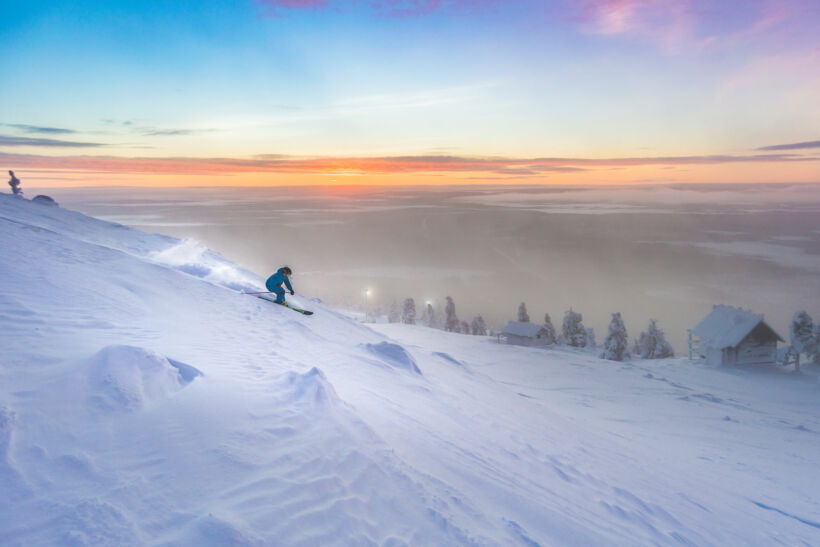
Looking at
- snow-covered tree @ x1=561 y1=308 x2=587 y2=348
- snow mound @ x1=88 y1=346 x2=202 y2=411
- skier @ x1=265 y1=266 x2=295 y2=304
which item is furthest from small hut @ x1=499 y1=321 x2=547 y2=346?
snow mound @ x1=88 y1=346 x2=202 y2=411

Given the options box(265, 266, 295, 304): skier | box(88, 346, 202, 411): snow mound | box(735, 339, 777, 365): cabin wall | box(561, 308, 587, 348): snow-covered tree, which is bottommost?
box(561, 308, 587, 348): snow-covered tree

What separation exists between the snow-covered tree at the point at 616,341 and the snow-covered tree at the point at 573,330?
28.0ft

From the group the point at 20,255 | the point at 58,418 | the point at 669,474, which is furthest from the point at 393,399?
the point at 20,255

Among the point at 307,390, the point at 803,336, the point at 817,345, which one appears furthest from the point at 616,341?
the point at 307,390

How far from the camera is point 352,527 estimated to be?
479 centimetres

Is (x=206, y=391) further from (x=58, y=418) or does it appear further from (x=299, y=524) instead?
(x=299, y=524)

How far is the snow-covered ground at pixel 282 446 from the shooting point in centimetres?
457

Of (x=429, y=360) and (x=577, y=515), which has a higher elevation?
(x=577, y=515)

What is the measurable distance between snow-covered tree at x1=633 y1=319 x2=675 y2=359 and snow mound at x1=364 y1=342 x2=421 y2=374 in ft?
172

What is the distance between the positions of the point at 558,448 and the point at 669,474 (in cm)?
370

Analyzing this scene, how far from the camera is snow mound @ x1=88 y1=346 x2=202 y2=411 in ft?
19.7

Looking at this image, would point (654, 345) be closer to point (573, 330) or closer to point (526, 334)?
point (573, 330)

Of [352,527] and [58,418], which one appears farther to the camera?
[58,418]

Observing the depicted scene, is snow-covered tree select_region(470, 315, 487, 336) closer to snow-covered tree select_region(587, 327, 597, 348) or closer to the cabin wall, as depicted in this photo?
snow-covered tree select_region(587, 327, 597, 348)
